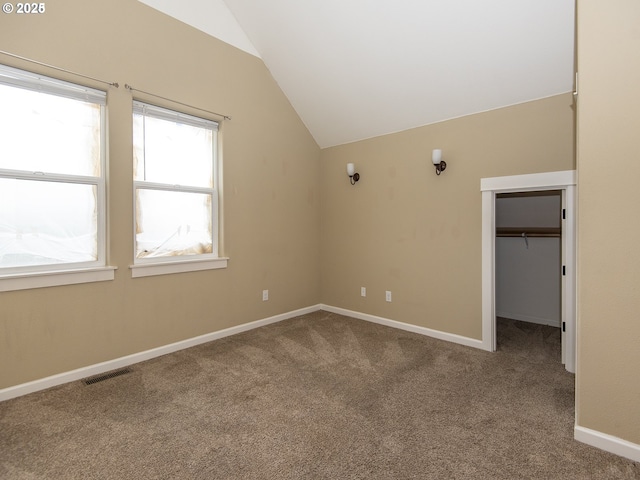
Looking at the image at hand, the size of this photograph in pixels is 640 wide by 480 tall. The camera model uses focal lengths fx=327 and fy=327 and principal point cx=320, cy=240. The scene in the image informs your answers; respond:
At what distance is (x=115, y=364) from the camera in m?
2.81

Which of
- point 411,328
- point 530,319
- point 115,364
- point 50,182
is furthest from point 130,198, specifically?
point 530,319

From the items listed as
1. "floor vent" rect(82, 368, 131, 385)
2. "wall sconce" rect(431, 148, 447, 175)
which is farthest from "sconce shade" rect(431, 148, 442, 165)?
"floor vent" rect(82, 368, 131, 385)

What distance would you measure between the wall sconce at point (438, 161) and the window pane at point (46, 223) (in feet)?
10.6

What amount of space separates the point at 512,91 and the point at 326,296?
129 inches

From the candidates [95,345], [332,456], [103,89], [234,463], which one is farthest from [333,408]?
[103,89]

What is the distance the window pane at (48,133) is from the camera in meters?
2.37

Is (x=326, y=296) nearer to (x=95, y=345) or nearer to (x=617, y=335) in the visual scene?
(x=95, y=345)

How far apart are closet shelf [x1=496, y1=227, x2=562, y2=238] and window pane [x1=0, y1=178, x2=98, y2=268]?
473 cm

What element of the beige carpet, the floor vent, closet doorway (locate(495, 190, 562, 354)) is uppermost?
closet doorway (locate(495, 190, 562, 354))

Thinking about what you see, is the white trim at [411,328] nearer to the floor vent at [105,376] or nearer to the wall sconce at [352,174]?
the wall sconce at [352,174]

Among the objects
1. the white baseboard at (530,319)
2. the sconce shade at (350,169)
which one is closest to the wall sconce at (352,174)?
the sconce shade at (350,169)

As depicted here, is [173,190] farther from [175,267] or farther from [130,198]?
[175,267]

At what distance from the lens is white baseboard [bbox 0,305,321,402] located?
7.80 feet

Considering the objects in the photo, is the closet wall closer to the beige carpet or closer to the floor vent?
the beige carpet
